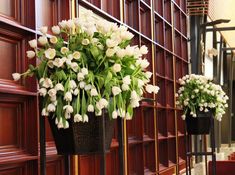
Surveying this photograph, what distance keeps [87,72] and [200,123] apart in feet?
12.2

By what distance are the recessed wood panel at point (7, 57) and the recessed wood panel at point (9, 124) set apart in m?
0.17

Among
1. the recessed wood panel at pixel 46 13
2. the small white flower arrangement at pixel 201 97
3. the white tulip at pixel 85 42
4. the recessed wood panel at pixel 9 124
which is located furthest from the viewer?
the small white flower arrangement at pixel 201 97

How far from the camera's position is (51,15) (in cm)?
315

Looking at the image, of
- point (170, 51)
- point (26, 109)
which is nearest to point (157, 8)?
point (170, 51)

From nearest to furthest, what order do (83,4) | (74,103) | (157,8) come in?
(74,103) < (83,4) < (157,8)

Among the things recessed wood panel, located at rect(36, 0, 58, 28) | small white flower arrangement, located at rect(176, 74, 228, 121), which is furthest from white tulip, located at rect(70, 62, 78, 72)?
small white flower arrangement, located at rect(176, 74, 228, 121)

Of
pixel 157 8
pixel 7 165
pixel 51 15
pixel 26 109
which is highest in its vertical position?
pixel 157 8

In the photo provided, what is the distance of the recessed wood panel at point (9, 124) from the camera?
8.41 feet

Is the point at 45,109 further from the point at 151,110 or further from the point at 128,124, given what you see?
the point at 151,110

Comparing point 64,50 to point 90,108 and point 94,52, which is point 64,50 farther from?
point 90,108

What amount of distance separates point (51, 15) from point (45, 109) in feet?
3.82

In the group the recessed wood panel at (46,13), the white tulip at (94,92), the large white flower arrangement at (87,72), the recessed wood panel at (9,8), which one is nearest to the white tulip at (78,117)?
the large white flower arrangement at (87,72)

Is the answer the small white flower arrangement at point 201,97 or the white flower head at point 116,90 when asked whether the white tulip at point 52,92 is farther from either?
the small white flower arrangement at point 201,97

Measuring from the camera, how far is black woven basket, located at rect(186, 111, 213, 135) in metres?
5.60
